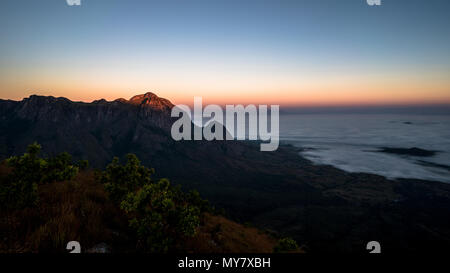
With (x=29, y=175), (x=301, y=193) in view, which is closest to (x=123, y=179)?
(x=29, y=175)

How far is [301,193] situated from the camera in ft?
419

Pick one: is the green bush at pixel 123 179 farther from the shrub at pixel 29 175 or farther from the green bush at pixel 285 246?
the green bush at pixel 285 246

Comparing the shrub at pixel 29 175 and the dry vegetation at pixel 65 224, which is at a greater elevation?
the shrub at pixel 29 175

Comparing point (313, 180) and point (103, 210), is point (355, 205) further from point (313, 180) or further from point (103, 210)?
point (103, 210)

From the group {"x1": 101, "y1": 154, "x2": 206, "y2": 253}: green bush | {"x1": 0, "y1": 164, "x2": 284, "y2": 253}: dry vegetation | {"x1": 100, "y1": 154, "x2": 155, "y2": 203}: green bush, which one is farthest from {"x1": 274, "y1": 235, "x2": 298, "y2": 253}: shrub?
{"x1": 100, "y1": 154, "x2": 155, "y2": 203}: green bush

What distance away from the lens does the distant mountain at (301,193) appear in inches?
3105

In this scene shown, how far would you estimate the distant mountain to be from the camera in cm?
7888

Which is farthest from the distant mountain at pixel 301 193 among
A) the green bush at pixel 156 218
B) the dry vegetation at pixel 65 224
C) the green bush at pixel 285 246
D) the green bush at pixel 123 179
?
the dry vegetation at pixel 65 224

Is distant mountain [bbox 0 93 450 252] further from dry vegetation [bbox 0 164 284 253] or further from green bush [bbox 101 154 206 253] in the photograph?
dry vegetation [bbox 0 164 284 253]

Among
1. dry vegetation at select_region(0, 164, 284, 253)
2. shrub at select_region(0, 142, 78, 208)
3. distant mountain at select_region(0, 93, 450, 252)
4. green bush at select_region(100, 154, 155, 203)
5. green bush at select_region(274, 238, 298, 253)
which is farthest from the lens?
distant mountain at select_region(0, 93, 450, 252)
